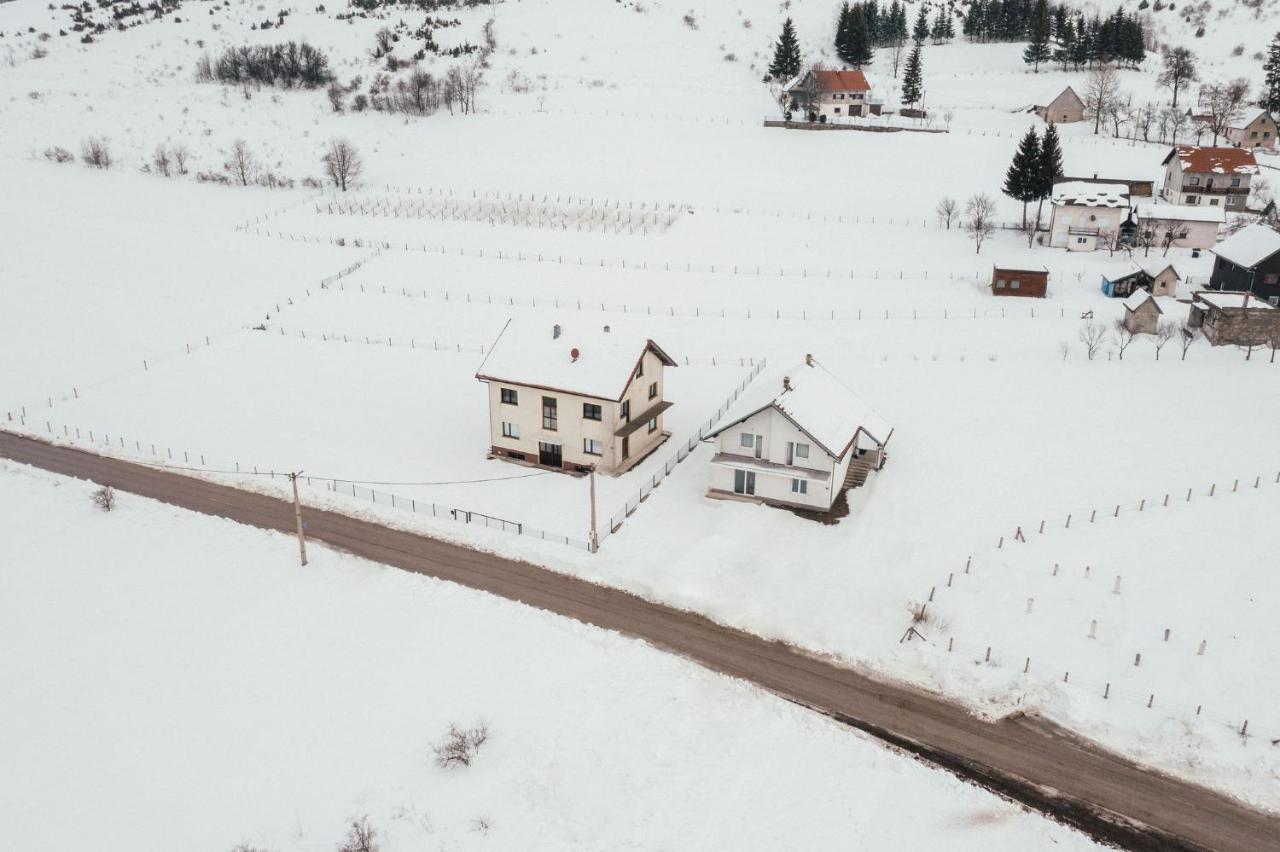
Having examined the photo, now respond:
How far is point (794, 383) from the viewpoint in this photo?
40.1 m

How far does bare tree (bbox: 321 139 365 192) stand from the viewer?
87.2 meters

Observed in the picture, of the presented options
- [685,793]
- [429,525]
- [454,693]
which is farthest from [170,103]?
[685,793]

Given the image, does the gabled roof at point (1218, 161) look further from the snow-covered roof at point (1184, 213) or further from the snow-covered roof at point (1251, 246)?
the snow-covered roof at point (1251, 246)

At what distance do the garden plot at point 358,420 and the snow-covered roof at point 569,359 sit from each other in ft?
13.6

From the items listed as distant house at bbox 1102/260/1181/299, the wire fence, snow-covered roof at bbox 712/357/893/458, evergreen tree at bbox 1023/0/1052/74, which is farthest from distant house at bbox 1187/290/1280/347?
evergreen tree at bbox 1023/0/1052/74

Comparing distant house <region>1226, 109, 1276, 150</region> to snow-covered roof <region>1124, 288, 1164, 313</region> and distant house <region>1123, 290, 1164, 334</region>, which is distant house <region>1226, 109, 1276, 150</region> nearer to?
snow-covered roof <region>1124, 288, 1164, 313</region>

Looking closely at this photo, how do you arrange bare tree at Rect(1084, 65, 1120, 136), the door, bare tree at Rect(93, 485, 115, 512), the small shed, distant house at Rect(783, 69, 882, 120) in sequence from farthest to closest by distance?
distant house at Rect(783, 69, 882, 120) < bare tree at Rect(1084, 65, 1120, 136) < the small shed < the door < bare tree at Rect(93, 485, 115, 512)

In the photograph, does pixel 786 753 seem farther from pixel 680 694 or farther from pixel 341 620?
pixel 341 620

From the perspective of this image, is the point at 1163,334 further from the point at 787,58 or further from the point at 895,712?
the point at 787,58

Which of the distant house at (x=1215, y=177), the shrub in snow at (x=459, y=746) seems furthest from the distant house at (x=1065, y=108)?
the shrub in snow at (x=459, y=746)

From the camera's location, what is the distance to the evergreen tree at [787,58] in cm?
10625

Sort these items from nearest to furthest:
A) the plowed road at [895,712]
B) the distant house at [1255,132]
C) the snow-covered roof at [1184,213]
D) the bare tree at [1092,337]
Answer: the plowed road at [895,712] < the bare tree at [1092,337] < the snow-covered roof at [1184,213] < the distant house at [1255,132]

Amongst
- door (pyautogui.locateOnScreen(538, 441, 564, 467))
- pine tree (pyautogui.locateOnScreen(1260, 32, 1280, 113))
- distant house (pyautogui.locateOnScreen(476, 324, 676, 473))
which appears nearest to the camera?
distant house (pyautogui.locateOnScreen(476, 324, 676, 473))

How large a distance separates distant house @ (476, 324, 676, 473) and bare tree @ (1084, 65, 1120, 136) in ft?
239
